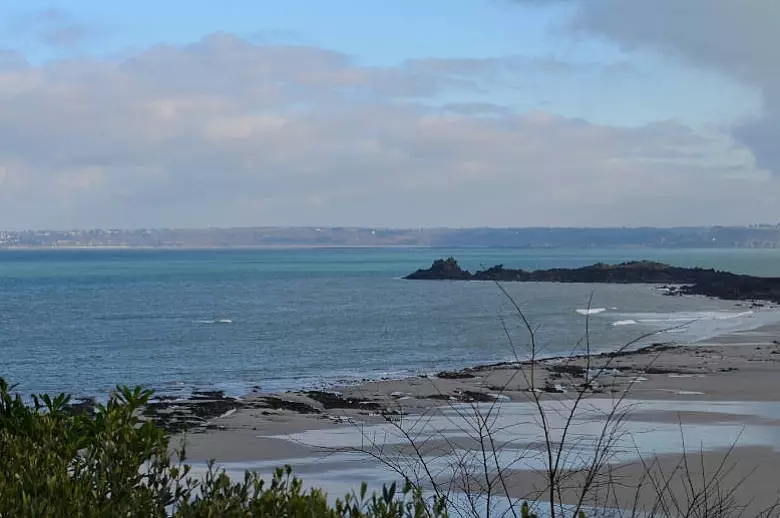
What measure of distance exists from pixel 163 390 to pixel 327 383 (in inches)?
190

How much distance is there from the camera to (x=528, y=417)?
21062 millimetres

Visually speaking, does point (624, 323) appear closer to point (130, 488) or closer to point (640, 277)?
point (130, 488)

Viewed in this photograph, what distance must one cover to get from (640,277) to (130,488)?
343 feet

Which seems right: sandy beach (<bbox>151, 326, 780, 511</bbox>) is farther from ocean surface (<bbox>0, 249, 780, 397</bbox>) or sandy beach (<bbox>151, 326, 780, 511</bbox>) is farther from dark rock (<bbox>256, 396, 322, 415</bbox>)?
ocean surface (<bbox>0, 249, 780, 397</bbox>)

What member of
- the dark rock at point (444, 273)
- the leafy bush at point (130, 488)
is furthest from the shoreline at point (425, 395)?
the dark rock at point (444, 273)

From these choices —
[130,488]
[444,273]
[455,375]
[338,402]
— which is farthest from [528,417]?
[444,273]

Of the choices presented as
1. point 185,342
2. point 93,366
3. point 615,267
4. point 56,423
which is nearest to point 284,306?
point 185,342

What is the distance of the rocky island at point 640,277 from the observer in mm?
80269

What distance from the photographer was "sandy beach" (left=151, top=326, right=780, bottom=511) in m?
15.6

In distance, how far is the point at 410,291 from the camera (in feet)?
296

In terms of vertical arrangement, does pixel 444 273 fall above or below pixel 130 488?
below

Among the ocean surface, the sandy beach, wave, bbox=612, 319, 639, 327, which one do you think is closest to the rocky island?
the ocean surface

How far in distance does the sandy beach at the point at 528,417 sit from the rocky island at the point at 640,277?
49.2m

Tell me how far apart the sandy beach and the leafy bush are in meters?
6.74
